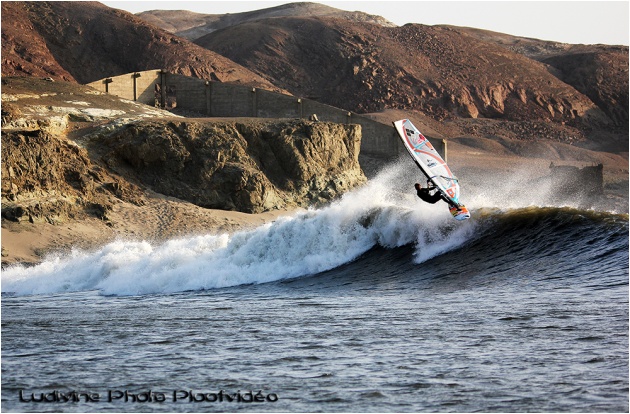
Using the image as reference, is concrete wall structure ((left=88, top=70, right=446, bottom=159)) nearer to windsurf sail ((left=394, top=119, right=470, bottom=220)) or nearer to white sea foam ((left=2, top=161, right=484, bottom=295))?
white sea foam ((left=2, top=161, right=484, bottom=295))

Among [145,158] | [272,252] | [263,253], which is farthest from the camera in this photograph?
[145,158]

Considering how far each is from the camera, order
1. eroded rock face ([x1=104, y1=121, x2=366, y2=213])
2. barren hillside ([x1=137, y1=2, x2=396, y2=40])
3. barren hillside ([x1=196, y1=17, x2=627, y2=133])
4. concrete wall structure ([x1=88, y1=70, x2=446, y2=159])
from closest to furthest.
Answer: eroded rock face ([x1=104, y1=121, x2=366, y2=213]), concrete wall structure ([x1=88, y1=70, x2=446, y2=159]), barren hillside ([x1=196, y1=17, x2=627, y2=133]), barren hillside ([x1=137, y1=2, x2=396, y2=40])

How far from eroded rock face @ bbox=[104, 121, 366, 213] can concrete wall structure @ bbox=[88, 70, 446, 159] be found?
7729mm

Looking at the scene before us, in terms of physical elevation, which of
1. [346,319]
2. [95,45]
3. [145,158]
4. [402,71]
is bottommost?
[346,319]

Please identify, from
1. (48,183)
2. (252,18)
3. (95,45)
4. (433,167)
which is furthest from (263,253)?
(252,18)

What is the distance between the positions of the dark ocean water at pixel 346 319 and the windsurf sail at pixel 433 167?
104 cm

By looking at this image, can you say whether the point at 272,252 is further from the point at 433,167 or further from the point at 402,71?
the point at 402,71

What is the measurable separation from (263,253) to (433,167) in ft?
19.1

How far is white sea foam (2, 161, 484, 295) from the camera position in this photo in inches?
1032

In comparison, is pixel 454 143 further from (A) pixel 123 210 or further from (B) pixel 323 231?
(B) pixel 323 231

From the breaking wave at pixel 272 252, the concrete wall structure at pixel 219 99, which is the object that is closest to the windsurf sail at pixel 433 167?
the breaking wave at pixel 272 252

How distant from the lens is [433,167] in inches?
995

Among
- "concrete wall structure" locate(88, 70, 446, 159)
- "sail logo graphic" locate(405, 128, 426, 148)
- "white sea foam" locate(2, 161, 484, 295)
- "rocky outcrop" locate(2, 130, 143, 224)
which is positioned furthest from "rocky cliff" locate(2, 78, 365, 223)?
"sail logo graphic" locate(405, 128, 426, 148)

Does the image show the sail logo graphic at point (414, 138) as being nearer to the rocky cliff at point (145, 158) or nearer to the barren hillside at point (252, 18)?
the rocky cliff at point (145, 158)
